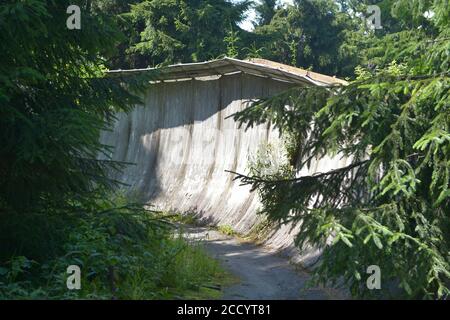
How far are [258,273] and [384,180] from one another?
3.43 m

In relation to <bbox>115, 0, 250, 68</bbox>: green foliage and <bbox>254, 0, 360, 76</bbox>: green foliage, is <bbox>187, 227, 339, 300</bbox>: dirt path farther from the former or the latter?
<bbox>254, 0, 360, 76</bbox>: green foliage

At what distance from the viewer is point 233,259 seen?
34.4 ft

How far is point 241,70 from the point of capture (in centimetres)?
1349

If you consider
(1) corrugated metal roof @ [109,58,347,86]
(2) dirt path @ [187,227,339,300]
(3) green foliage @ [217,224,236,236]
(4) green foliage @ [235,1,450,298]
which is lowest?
(2) dirt path @ [187,227,339,300]

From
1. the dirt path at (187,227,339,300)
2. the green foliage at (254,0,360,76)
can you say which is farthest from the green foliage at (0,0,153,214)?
the green foliage at (254,0,360,76)

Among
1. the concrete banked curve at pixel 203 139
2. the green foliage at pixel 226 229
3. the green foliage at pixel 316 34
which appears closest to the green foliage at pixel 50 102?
the concrete banked curve at pixel 203 139

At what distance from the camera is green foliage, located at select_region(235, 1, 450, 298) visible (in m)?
6.30

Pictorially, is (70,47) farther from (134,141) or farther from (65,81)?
(134,141)

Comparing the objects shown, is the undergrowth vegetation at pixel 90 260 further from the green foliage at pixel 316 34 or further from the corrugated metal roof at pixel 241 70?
the green foliage at pixel 316 34

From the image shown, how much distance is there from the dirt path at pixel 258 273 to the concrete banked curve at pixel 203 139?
0.50 metres

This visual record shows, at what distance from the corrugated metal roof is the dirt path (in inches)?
107

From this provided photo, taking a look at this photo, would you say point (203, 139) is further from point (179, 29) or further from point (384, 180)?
point (179, 29)

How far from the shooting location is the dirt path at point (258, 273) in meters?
8.21

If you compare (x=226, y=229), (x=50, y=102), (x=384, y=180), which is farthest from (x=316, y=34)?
(x=384, y=180)
